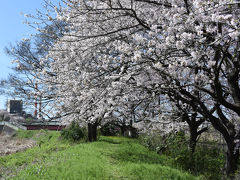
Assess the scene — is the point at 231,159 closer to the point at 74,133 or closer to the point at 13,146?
the point at 74,133

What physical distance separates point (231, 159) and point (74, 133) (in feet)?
38.8

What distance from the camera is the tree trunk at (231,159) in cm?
584

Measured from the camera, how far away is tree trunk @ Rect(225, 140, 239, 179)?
5.84 m

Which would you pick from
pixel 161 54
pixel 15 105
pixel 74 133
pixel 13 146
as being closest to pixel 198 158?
pixel 161 54

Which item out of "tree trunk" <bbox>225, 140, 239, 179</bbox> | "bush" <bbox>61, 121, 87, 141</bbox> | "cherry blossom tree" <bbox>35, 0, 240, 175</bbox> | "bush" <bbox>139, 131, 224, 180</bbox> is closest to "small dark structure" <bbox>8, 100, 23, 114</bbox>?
"bush" <bbox>61, 121, 87, 141</bbox>

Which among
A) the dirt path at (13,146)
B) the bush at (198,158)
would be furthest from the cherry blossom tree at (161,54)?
the dirt path at (13,146)

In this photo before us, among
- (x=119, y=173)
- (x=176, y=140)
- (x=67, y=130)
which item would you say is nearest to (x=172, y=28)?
(x=119, y=173)

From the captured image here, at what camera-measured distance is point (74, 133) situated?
52.0 ft

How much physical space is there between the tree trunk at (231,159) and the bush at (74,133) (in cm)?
1142

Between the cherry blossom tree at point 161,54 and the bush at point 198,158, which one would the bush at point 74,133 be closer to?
the bush at point 198,158

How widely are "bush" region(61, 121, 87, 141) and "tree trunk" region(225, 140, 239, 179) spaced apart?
37.5ft

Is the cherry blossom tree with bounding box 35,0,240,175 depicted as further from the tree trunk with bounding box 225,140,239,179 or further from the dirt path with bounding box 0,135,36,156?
the dirt path with bounding box 0,135,36,156

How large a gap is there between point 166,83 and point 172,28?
1970 millimetres

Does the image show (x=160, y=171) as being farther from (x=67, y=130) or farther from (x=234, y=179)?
(x=67, y=130)
